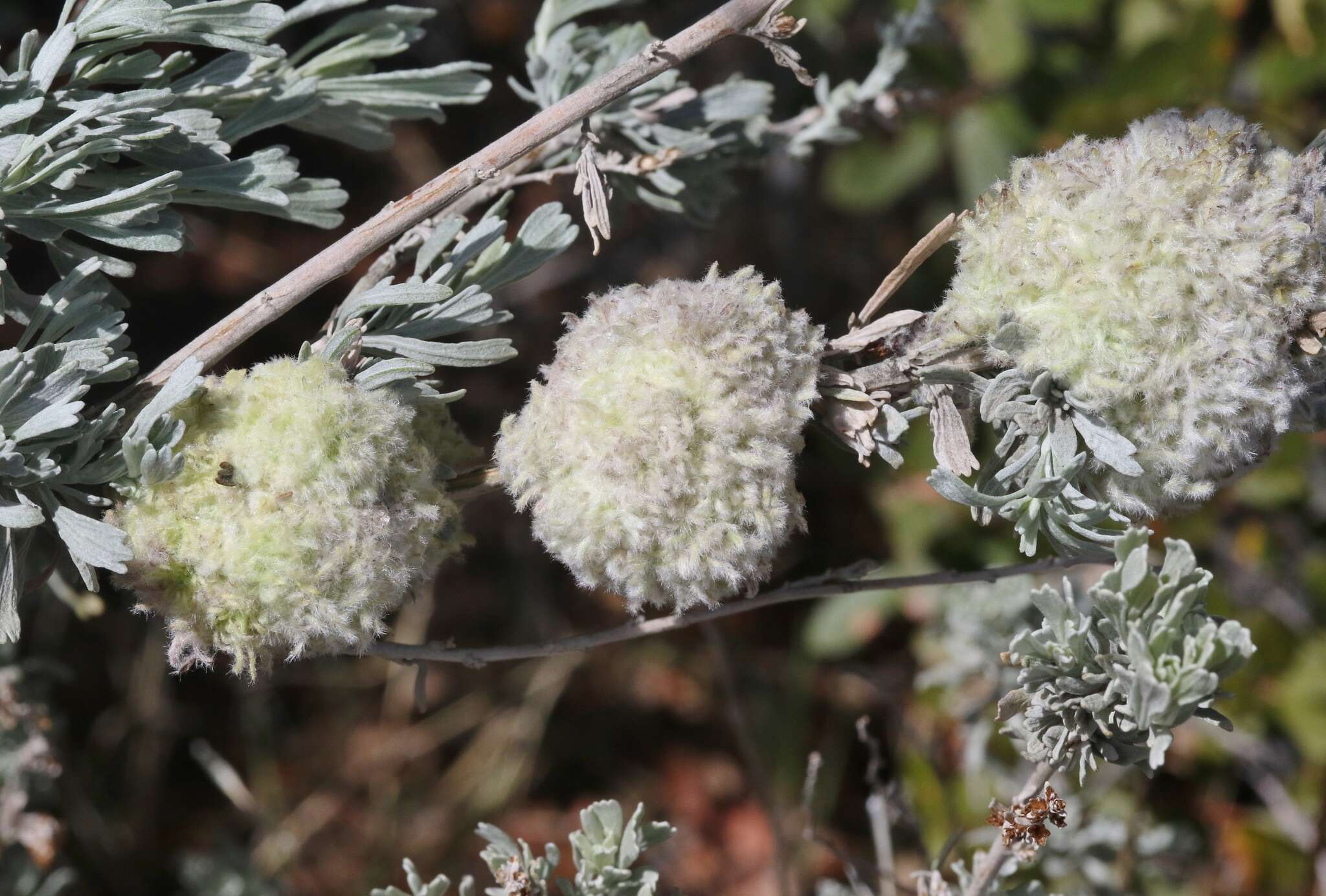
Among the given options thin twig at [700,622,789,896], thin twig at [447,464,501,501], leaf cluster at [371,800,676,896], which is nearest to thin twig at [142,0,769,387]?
thin twig at [447,464,501,501]

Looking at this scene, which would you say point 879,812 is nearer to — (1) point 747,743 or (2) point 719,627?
(1) point 747,743

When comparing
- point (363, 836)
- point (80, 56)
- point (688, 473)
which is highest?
point (80, 56)

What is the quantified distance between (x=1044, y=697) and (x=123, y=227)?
3.66 feet

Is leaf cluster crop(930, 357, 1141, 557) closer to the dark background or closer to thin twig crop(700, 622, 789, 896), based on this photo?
thin twig crop(700, 622, 789, 896)

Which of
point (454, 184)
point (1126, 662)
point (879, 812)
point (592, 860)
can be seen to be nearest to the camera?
point (1126, 662)

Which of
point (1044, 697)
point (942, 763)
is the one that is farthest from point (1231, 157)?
point (942, 763)

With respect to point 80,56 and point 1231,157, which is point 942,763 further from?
point 80,56

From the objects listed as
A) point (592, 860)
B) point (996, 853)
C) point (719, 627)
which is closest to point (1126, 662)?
point (996, 853)

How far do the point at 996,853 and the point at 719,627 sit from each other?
1.79 meters

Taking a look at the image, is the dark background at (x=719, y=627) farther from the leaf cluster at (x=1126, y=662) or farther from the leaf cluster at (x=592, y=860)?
the leaf cluster at (x=1126, y=662)

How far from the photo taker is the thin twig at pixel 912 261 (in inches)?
46.6

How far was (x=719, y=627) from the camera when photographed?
305 centimetres

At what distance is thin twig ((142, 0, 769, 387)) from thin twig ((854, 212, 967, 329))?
0.32m

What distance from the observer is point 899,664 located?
10.5ft
